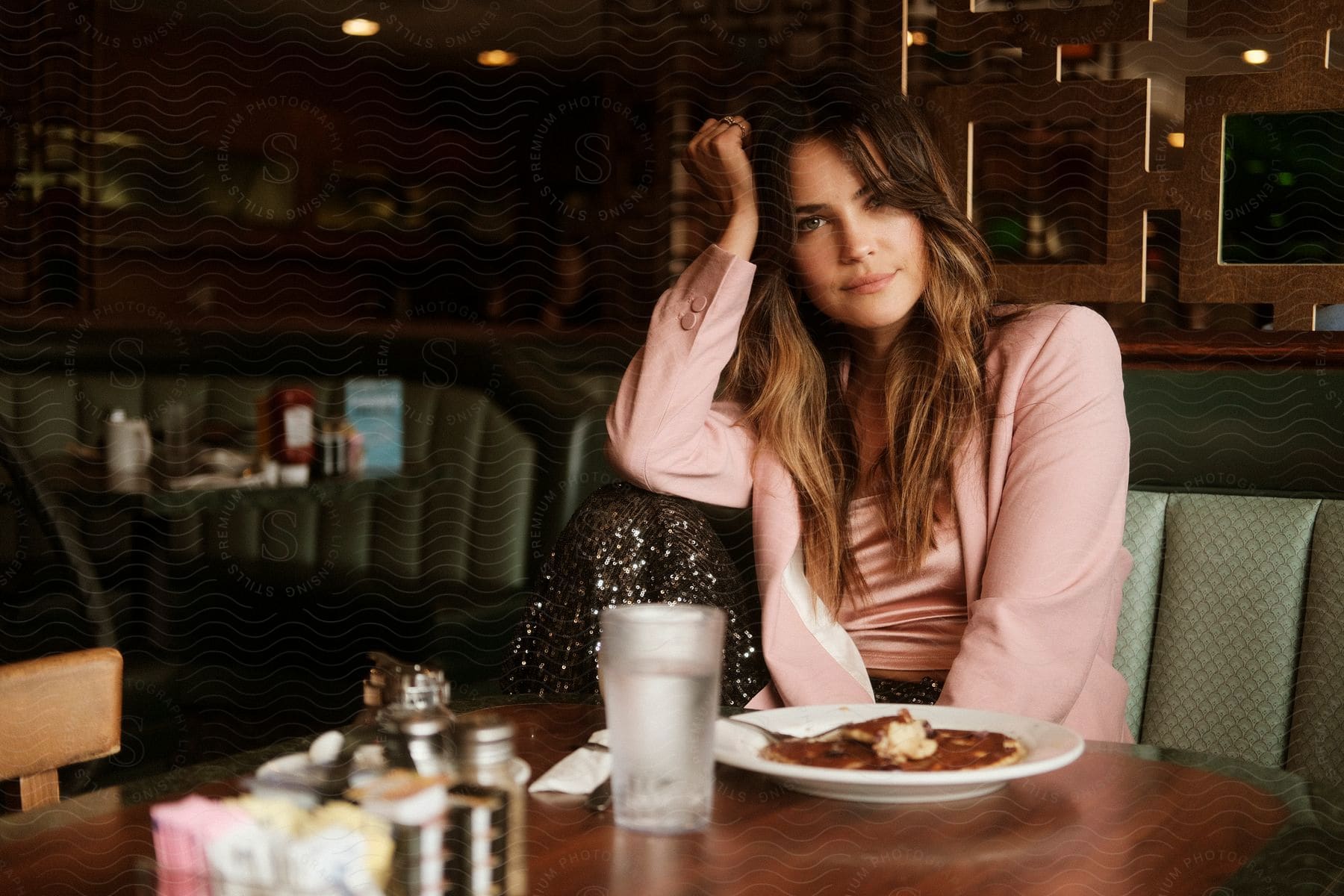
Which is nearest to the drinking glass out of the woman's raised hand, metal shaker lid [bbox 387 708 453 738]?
metal shaker lid [bbox 387 708 453 738]

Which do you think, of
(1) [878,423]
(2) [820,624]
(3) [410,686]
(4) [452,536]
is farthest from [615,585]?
(4) [452,536]

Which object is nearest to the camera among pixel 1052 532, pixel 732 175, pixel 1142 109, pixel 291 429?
pixel 1052 532

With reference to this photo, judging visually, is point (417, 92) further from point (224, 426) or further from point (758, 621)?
point (758, 621)

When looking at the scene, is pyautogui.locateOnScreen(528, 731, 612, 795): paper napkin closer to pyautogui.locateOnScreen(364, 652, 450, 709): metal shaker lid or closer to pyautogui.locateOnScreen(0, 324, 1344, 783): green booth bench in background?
pyautogui.locateOnScreen(364, 652, 450, 709): metal shaker lid

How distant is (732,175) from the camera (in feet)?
4.35

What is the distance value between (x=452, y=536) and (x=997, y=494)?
52.0 inches

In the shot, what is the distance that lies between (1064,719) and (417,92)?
4.22 m

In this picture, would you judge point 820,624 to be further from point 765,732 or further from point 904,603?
point 765,732

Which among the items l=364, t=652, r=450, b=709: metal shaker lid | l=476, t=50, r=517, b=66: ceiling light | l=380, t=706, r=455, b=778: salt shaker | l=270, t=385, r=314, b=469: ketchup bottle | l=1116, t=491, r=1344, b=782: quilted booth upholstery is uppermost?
l=476, t=50, r=517, b=66: ceiling light

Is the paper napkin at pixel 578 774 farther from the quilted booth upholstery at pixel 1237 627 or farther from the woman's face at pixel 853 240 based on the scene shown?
the quilted booth upholstery at pixel 1237 627

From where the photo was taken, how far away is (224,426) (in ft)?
8.26

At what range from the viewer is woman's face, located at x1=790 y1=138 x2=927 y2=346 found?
1.24 m

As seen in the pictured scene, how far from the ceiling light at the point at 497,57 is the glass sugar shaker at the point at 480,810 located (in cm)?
447

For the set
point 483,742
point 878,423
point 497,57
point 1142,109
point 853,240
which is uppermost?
point 497,57
